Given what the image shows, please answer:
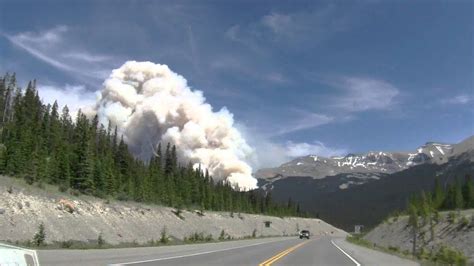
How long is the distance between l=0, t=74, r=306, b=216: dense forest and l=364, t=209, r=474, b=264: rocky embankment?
41.0 meters

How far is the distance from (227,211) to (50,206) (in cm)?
9897

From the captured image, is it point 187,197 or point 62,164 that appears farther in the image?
point 187,197

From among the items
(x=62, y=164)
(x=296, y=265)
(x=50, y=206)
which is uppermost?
(x=62, y=164)

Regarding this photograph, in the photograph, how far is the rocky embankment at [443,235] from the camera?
219 ft

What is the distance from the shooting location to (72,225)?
52.2 m

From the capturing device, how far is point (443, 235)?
77.8m

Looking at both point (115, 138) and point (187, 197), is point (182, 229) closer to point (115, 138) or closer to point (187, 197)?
point (187, 197)

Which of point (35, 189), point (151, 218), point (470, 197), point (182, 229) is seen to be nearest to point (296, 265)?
point (35, 189)

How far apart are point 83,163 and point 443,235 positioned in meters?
52.1

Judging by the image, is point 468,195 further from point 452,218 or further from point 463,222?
point 463,222

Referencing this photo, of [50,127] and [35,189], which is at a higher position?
[50,127]

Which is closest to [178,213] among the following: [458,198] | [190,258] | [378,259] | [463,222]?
[463,222]

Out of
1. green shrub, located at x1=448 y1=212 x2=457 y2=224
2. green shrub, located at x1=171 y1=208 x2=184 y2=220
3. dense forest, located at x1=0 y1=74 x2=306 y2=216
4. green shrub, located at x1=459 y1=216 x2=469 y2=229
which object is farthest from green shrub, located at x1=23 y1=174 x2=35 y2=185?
green shrub, located at x1=448 y1=212 x2=457 y2=224

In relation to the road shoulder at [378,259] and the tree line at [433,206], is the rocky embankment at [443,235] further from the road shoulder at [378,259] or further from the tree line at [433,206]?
the road shoulder at [378,259]
